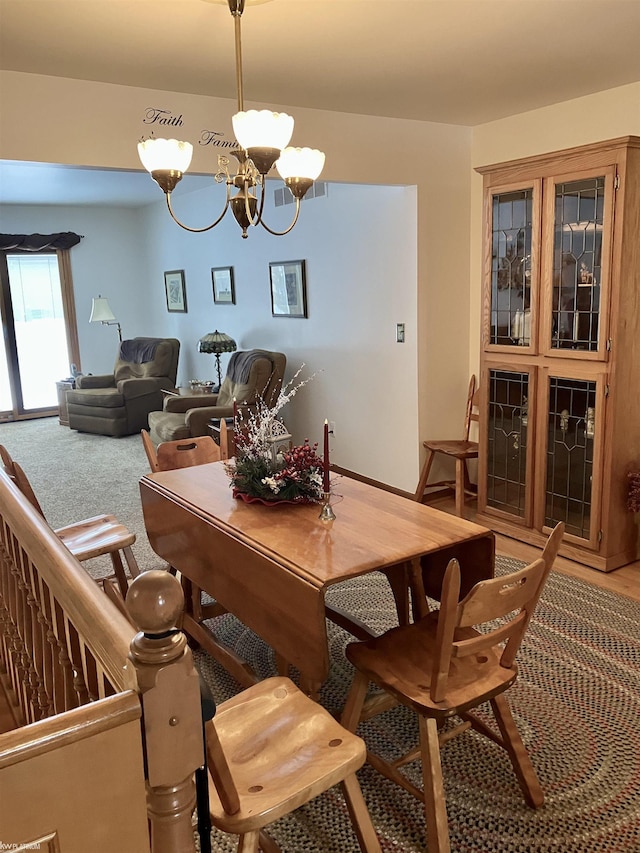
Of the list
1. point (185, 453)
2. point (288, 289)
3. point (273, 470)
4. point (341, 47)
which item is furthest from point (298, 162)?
point (288, 289)

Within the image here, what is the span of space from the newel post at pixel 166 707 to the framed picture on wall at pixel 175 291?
733cm

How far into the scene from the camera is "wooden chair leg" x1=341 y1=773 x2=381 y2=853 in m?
1.58

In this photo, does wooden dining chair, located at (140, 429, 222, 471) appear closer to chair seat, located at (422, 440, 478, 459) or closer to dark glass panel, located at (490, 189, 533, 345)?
chair seat, located at (422, 440, 478, 459)

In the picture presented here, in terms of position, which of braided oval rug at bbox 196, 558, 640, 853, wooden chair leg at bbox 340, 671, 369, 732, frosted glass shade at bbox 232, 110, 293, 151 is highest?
frosted glass shade at bbox 232, 110, 293, 151

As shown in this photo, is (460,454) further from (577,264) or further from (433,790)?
(433,790)

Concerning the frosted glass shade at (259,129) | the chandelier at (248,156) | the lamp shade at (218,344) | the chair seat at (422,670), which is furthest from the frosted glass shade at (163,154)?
the lamp shade at (218,344)

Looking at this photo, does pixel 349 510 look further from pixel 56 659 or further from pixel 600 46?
pixel 600 46

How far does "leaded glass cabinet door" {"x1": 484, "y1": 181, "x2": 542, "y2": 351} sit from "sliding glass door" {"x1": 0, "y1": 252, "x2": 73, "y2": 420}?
6251 millimetres

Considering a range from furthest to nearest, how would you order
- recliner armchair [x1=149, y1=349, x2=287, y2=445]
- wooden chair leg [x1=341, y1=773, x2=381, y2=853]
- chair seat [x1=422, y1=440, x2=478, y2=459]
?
recliner armchair [x1=149, y1=349, x2=287, y2=445] < chair seat [x1=422, y1=440, x2=478, y2=459] < wooden chair leg [x1=341, y1=773, x2=381, y2=853]

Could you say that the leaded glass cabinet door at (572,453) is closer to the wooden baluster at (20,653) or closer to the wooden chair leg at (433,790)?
the wooden chair leg at (433,790)

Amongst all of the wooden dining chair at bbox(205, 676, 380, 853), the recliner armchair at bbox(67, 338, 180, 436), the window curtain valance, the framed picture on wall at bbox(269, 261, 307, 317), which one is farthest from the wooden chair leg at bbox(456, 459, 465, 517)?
the window curtain valance

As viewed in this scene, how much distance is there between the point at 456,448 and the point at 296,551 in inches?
98.9

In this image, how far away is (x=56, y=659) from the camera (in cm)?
136

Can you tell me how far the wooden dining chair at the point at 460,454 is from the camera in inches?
168
